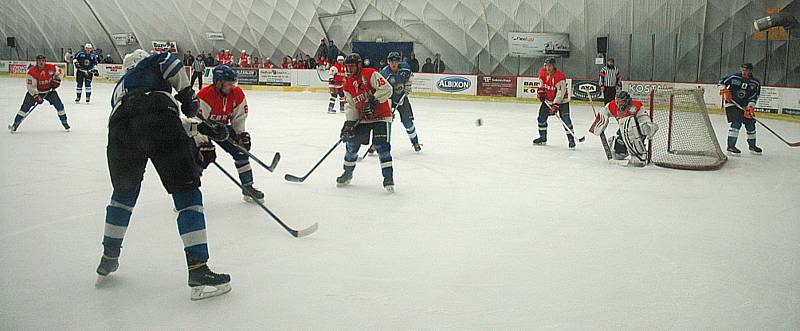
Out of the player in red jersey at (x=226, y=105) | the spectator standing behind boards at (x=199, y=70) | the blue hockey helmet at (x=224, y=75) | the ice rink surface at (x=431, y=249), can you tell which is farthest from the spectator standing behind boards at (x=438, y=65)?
the blue hockey helmet at (x=224, y=75)

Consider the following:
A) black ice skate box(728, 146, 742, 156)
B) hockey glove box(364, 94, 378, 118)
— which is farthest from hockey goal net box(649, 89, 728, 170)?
hockey glove box(364, 94, 378, 118)

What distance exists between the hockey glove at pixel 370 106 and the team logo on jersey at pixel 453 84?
13.2m

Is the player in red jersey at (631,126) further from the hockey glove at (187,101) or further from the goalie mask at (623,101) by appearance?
the hockey glove at (187,101)

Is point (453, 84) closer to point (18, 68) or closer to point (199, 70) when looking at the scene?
point (199, 70)

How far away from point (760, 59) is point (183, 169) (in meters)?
17.5

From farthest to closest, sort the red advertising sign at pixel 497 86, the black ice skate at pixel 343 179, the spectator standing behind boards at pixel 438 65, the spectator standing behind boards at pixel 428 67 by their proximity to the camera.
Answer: the spectator standing behind boards at pixel 438 65 < the spectator standing behind boards at pixel 428 67 < the red advertising sign at pixel 497 86 < the black ice skate at pixel 343 179

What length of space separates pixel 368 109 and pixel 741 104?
228 inches

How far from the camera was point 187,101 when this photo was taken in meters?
3.72

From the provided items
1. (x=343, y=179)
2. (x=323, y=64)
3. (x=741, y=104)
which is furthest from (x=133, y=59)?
(x=323, y=64)

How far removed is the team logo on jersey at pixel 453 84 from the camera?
1920cm

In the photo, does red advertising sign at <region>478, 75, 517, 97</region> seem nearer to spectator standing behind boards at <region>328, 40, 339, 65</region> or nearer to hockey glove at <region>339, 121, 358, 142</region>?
spectator standing behind boards at <region>328, 40, 339, 65</region>

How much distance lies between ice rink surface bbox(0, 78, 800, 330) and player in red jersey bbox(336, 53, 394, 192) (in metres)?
0.40

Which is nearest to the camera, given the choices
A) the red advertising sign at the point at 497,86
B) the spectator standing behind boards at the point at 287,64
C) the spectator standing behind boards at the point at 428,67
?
the red advertising sign at the point at 497,86

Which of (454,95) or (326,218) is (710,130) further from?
(454,95)
